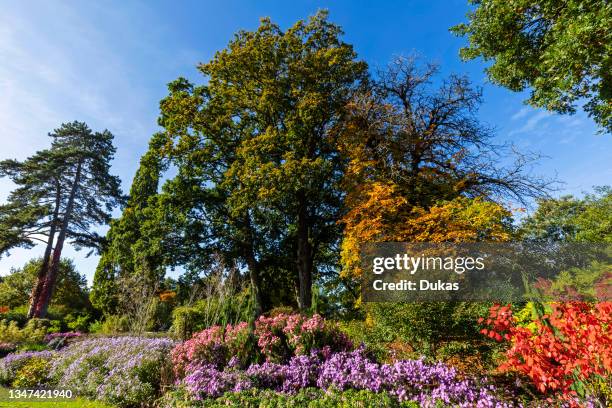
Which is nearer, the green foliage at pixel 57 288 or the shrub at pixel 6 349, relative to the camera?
the shrub at pixel 6 349

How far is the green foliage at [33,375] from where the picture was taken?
303 inches

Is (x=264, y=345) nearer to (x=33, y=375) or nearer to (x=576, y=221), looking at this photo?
(x=33, y=375)

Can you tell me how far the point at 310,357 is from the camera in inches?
A: 214

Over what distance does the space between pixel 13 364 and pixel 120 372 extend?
420cm

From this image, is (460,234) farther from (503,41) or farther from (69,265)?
(69,265)

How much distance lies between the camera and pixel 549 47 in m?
8.09

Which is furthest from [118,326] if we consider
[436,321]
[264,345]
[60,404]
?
[436,321]

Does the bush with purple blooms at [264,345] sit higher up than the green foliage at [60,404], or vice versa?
the bush with purple blooms at [264,345]

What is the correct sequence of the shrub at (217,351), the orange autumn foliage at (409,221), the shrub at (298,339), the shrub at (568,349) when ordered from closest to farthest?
the shrub at (568,349)
the shrub at (298,339)
the shrub at (217,351)
the orange autumn foliage at (409,221)

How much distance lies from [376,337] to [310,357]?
10.6 feet

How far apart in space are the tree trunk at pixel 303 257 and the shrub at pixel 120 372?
7856mm

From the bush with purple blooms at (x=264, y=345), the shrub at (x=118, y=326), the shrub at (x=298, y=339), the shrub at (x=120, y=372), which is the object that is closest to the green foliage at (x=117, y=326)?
the shrub at (x=118, y=326)

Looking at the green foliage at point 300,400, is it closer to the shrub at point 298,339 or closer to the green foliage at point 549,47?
the shrub at point 298,339

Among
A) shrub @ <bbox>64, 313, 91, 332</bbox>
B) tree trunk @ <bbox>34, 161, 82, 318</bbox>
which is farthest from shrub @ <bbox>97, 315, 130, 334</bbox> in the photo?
tree trunk @ <bbox>34, 161, 82, 318</bbox>
